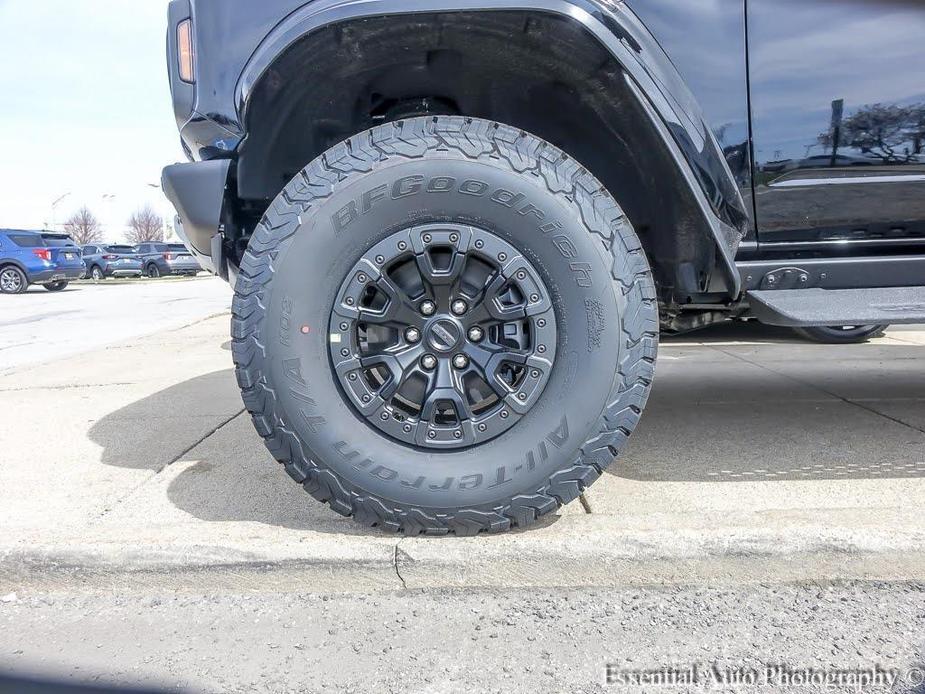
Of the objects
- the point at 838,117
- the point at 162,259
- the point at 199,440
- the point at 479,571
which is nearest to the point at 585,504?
the point at 479,571

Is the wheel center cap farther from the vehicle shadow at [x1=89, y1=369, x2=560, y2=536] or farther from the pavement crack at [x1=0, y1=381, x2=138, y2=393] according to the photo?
the pavement crack at [x1=0, y1=381, x2=138, y2=393]

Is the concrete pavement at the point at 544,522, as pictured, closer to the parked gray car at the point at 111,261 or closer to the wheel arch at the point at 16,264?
the wheel arch at the point at 16,264

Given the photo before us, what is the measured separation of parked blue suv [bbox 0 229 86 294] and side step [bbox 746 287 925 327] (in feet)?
73.2

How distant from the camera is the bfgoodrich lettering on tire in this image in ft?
6.43

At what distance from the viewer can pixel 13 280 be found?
66.1 ft

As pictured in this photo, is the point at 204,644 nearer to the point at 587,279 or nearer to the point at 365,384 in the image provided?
the point at 365,384

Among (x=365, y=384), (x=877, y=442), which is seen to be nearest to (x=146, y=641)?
(x=365, y=384)

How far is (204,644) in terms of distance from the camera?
5.69 ft

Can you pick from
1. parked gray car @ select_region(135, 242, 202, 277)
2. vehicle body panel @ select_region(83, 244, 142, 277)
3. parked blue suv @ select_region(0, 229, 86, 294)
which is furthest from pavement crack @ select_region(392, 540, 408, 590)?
parked gray car @ select_region(135, 242, 202, 277)

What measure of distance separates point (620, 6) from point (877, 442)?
2076mm

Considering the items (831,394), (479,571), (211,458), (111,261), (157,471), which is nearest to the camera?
(479,571)

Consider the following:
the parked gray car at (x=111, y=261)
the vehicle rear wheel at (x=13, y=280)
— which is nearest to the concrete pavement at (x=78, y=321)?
the vehicle rear wheel at (x=13, y=280)

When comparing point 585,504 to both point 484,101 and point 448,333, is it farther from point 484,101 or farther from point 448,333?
point 484,101

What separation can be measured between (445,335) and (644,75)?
93 cm
